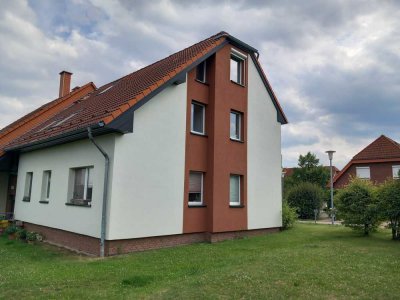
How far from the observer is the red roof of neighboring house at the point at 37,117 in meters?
19.3

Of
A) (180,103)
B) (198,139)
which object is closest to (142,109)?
(180,103)

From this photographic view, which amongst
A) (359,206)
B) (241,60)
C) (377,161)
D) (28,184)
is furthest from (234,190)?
(377,161)

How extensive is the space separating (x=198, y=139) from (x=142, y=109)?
280 centimetres

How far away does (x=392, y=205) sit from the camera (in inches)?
525

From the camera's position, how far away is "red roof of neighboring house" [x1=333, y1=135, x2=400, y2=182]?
33.8 m

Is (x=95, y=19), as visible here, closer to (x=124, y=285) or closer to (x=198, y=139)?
(x=198, y=139)

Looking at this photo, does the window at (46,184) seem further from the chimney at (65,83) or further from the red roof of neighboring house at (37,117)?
the chimney at (65,83)

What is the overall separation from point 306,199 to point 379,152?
1154 cm

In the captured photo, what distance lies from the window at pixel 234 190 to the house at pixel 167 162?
4 centimetres

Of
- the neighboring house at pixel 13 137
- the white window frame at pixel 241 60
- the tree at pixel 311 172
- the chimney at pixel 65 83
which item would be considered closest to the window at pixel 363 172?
the tree at pixel 311 172

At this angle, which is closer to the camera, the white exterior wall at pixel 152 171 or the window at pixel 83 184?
the white exterior wall at pixel 152 171

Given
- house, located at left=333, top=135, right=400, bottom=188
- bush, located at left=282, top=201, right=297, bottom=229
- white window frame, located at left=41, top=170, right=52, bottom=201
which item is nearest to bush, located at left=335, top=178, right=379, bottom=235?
bush, located at left=282, top=201, right=297, bottom=229

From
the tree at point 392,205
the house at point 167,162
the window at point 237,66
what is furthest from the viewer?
the window at point 237,66

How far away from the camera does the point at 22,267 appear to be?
860cm
